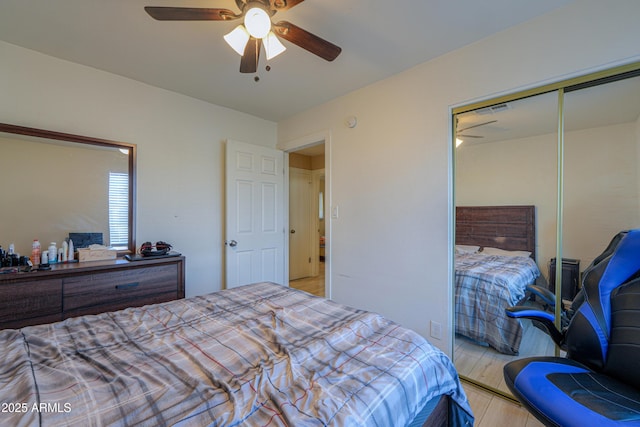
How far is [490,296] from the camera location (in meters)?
2.01

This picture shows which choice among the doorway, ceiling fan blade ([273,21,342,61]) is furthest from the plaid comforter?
the doorway

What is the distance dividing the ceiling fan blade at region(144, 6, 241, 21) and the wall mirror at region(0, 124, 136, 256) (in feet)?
5.02

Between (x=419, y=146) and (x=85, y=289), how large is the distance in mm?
2812

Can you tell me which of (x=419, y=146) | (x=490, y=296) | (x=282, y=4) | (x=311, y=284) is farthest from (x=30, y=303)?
(x=311, y=284)

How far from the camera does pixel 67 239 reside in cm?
219

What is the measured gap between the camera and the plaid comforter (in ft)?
6.30

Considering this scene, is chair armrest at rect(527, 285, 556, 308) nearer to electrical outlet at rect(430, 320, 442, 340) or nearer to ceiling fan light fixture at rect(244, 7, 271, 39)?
electrical outlet at rect(430, 320, 442, 340)

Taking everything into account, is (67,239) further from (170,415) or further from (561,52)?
(561,52)

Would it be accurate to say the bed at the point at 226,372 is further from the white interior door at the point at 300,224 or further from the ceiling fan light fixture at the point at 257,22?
the white interior door at the point at 300,224

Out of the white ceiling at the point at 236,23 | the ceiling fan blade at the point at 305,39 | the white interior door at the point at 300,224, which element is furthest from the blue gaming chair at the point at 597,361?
the white interior door at the point at 300,224

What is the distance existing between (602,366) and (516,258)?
79 centimetres

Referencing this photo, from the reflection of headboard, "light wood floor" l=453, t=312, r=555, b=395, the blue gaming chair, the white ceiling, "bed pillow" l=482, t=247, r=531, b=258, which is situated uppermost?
the white ceiling

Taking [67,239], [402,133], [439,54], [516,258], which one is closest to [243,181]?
[67,239]

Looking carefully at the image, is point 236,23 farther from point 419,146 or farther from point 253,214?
point 253,214
